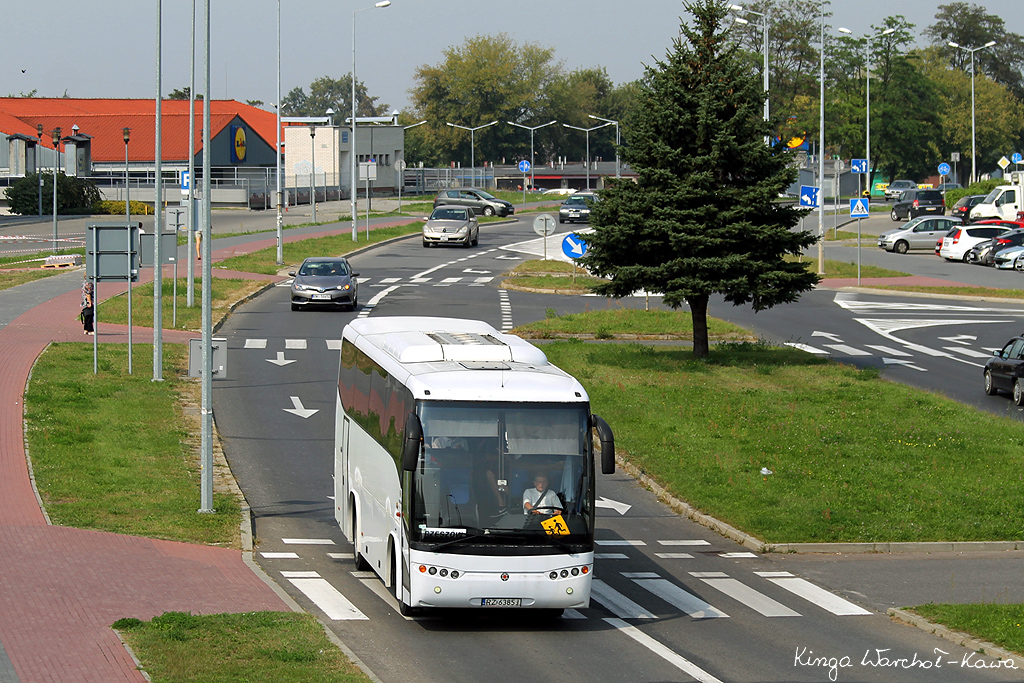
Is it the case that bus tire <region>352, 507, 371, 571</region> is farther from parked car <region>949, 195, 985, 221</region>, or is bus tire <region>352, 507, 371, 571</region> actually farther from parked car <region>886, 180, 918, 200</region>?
parked car <region>886, 180, 918, 200</region>

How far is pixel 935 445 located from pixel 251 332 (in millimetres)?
19133

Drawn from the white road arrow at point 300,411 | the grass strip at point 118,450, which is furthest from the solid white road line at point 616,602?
the white road arrow at point 300,411

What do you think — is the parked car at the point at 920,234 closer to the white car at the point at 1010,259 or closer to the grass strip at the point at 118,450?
the white car at the point at 1010,259

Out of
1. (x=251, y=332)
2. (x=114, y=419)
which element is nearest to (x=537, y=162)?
(x=251, y=332)

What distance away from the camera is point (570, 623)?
1227cm

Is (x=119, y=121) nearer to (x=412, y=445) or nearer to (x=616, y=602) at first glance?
(x=616, y=602)

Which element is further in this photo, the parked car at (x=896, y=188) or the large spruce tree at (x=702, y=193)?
the parked car at (x=896, y=188)

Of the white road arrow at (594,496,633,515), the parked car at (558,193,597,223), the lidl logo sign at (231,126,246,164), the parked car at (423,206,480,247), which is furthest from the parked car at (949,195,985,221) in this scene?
the white road arrow at (594,496,633,515)

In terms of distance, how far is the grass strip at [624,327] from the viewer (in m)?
33.4

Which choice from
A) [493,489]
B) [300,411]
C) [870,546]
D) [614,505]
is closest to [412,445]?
[493,489]

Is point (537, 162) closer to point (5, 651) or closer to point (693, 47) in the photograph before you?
point (693, 47)

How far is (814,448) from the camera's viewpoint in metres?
20.1

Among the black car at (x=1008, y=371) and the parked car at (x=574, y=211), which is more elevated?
the parked car at (x=574, y=211)

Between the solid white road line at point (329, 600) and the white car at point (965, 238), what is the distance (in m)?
48.7
